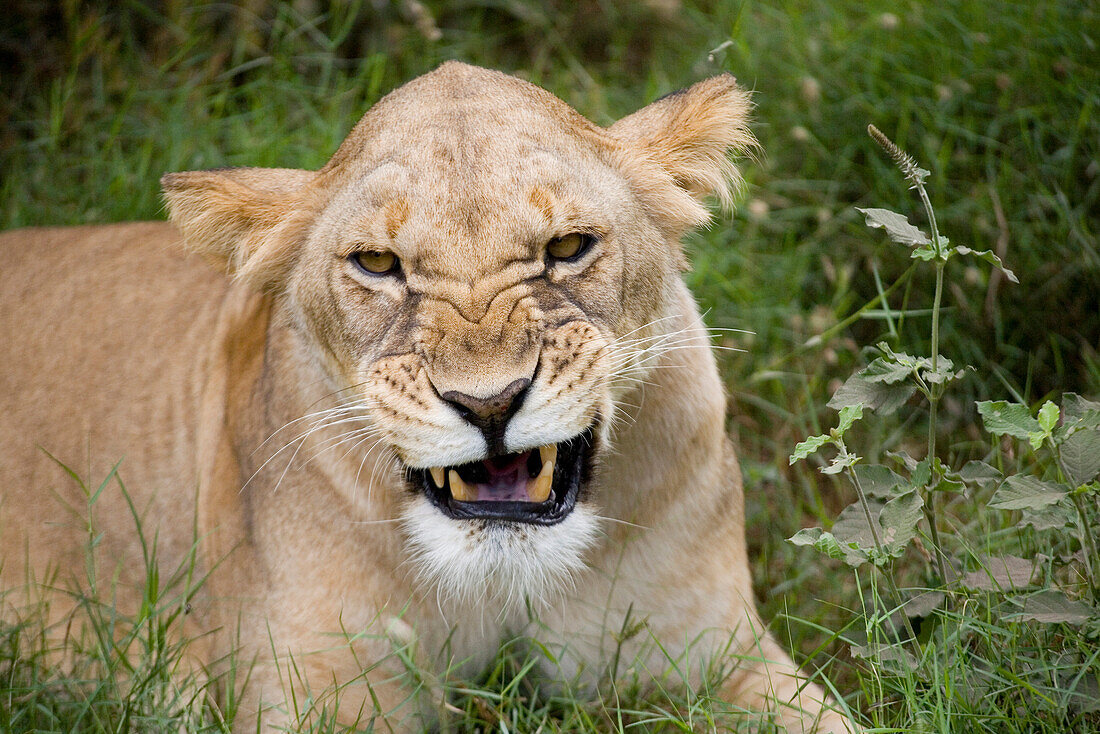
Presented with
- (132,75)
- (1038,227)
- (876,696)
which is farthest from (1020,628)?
(132,75)

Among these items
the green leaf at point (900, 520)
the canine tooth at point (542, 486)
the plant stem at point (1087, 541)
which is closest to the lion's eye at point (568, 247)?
the canine tooth at point (542, 486)

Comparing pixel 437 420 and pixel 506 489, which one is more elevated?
pixel 437 420

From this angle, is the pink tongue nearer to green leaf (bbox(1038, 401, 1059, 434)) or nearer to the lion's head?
the lion's head

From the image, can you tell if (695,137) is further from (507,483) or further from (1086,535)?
(1086,535)

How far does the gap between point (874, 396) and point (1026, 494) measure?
0.34m

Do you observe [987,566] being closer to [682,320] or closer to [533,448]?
[682,320]

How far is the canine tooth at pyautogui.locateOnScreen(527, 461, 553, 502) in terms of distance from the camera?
235 cm

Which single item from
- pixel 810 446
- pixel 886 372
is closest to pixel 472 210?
pixel 810 446

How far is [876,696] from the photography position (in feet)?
8.87

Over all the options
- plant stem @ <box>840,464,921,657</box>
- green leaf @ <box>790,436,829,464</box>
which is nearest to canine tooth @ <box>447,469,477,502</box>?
green leaf @ <box>790,436,829,464</box>

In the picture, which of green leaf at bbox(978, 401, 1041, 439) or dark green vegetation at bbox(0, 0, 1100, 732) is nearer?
green leaf at bbox(978, 401, 1041, 439)

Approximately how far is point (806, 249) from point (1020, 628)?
223 centimetres

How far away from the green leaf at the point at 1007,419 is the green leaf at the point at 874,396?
0.16m

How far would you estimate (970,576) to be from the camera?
267 cm
